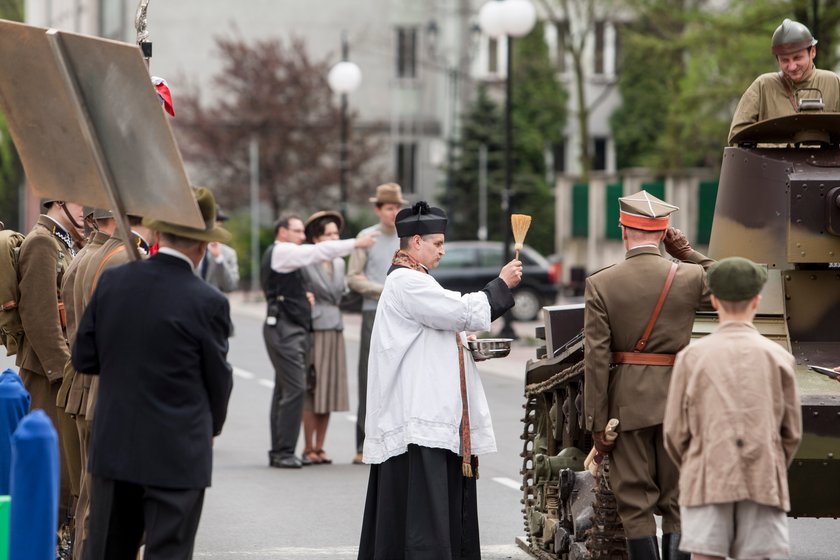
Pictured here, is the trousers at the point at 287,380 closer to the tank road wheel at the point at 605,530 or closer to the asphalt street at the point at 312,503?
the asphalt street at the point at 312,503

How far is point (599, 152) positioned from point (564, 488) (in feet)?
165

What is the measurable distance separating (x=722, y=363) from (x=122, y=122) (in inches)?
98.2

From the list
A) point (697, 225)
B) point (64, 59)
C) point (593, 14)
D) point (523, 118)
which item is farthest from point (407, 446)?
point (523, 118)

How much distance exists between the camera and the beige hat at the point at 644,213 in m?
7.98

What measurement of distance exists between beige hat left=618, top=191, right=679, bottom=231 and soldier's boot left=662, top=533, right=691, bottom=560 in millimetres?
1490

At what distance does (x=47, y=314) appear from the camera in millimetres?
9375

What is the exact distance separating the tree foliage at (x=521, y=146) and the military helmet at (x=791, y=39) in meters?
39.3

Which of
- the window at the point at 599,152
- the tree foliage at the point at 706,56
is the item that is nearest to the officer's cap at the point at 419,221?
the tree foliage at the point at 706,56

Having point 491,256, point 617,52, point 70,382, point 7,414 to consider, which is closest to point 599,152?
point 617,52

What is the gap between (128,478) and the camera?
6.27 metres

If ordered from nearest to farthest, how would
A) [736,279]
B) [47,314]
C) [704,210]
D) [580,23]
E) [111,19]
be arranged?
1. [736,279]
2. [47,314]
3. [704,210]
4. [580,23]
5. [111,19]

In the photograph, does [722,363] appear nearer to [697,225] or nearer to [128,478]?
[128,478]

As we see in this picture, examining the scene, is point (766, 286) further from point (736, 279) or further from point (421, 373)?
point (736, 279)

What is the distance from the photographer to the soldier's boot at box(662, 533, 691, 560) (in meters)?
7.91
